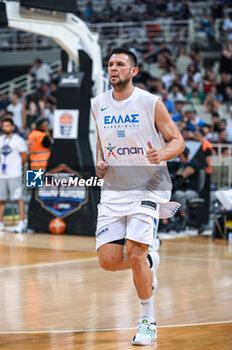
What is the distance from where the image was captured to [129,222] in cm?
563

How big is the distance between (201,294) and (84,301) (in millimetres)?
1387

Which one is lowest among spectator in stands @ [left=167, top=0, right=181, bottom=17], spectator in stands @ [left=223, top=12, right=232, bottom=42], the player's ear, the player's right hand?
the player's right hand

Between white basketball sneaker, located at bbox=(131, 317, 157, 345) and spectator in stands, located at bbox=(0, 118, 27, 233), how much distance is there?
29.6ft

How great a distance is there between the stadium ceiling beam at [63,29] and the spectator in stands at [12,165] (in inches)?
75.6

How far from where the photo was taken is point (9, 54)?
90.1 feet

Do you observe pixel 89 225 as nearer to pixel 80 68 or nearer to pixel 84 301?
pixel 80 68

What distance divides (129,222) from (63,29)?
365 inches

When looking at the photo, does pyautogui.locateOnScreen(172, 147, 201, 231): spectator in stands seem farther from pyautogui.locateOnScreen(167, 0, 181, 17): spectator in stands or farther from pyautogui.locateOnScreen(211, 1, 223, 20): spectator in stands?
pyautogui.locateOnScreen(167, 0, 181, 17): spectator in stands

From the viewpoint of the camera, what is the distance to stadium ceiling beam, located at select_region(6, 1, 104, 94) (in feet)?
43.7

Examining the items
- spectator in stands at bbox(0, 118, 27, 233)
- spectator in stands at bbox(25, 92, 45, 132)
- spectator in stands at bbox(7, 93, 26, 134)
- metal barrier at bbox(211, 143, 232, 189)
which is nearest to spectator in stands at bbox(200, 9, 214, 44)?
spectator in stands at bbox(25, 92, 45, 132)

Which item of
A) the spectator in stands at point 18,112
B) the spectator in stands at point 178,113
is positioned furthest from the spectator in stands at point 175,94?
the spectator in stands at point 18,112

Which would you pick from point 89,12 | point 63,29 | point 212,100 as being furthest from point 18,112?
point 89,12

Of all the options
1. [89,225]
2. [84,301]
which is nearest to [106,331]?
[84,301]

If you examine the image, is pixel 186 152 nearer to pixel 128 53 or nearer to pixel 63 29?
pixel 63 29
